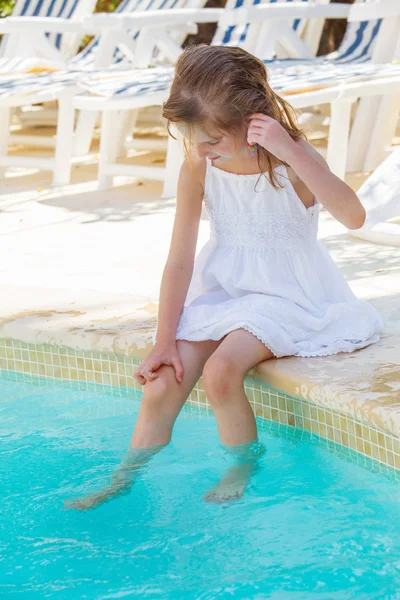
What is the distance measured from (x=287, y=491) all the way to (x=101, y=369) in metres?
0.82

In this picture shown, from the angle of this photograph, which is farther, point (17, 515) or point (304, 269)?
point (304, 269)

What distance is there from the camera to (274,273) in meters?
2.59

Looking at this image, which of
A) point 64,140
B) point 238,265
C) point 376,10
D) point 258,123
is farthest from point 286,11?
point 258,123

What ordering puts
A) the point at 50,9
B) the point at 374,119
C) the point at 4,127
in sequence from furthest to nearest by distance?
the point at 50,9
the point at 4,127
the point at 374,119

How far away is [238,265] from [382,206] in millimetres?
1851

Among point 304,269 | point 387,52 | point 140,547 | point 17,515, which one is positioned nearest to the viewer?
point 140,547

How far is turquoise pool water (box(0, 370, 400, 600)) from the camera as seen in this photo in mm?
2035

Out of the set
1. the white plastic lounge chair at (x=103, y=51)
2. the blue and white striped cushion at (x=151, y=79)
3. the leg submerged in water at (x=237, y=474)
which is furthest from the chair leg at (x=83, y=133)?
the leg submerged in water at (x=237, y=474)

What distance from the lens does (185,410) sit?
2.85 meters

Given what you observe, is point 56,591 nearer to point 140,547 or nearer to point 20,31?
point 140,547

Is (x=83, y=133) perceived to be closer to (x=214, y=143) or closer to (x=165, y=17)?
(x=165, y=17)

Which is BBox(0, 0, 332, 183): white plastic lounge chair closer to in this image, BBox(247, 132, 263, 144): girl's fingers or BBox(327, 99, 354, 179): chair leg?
BBox(327, 99, 354, 179): chair leg

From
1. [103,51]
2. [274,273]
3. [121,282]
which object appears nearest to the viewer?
[274,273]

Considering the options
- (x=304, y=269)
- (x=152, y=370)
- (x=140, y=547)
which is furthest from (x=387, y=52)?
(x=140, y=547)
